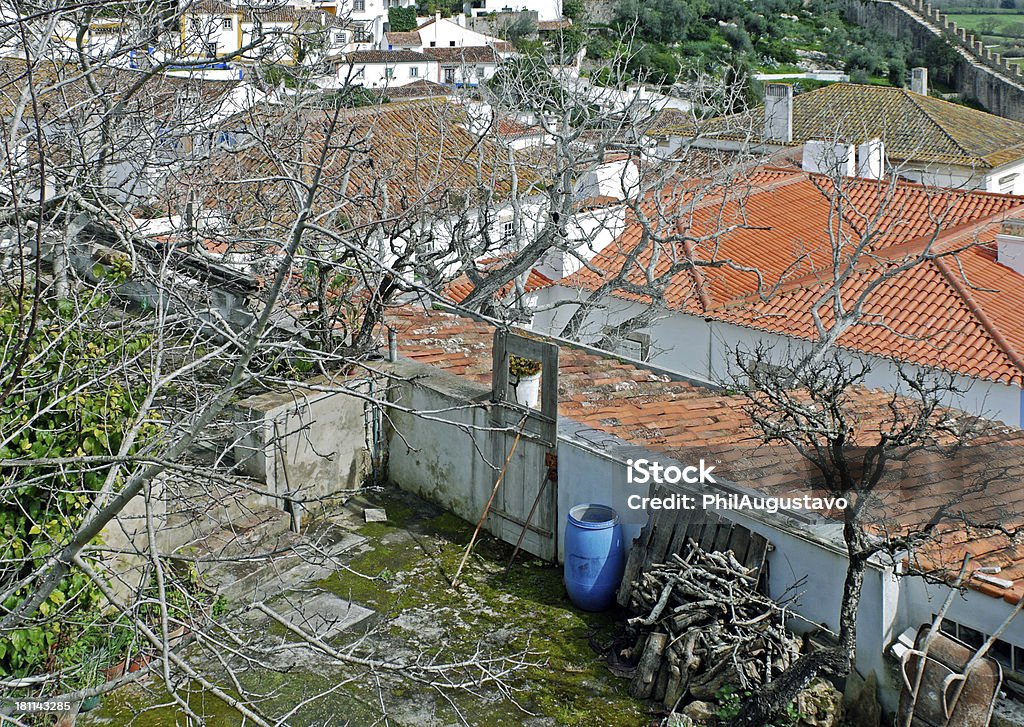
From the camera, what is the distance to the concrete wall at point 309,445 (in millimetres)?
10055

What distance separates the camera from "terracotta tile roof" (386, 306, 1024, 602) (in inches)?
304

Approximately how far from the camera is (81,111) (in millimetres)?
8820

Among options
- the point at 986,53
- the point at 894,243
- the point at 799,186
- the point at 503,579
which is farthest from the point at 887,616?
the point at 986,53

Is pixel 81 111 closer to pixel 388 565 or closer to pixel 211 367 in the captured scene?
pixel 211 367

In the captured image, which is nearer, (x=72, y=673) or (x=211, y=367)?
(x=72, y=673)

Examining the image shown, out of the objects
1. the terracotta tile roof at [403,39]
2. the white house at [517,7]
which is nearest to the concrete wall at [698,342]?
the terracotta tile roof at [403,39]

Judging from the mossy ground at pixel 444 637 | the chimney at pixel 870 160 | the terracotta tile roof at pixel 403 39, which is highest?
the terracotta tile roof at pixel 403 39

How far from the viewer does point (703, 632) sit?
7664mm

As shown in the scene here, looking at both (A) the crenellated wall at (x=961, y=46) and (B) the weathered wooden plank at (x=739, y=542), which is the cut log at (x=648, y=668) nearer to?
(B) the weathered wooden plank at (x=739, y=542)

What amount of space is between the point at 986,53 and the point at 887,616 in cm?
6424

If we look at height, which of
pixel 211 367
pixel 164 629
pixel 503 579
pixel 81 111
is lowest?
pixel 503 579

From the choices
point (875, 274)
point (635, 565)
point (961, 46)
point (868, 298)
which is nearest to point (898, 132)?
point (875, 274)

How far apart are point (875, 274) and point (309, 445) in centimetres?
1076

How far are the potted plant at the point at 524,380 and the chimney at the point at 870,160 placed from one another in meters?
17.8
